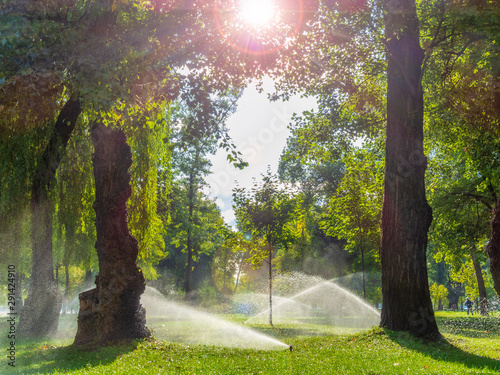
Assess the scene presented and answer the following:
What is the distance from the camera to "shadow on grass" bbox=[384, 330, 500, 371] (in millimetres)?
7598

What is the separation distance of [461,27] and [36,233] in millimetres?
14183

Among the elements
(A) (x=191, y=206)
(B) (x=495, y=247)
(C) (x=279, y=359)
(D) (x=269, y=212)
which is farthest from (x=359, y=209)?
(A) (x=191, y=206)

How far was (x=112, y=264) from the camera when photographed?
34.2ft

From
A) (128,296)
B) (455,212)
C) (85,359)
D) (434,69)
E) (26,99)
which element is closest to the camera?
(26,99)

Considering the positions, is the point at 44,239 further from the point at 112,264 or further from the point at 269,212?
the point at 269,212

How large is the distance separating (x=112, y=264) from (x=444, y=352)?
A: 27.7ft

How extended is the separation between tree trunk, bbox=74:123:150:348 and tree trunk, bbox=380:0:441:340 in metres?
7.00

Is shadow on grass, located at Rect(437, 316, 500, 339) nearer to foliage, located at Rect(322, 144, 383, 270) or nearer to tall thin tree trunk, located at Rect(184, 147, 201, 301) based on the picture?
foliage, located at Rect(322, 144, 383, 270)

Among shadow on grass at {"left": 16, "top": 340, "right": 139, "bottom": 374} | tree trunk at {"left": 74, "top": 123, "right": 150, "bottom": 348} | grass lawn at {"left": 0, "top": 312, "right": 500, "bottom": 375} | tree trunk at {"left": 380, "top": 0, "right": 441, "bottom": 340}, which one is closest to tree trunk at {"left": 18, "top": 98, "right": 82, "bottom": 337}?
tree trunk at {"left": 74, "top": 123, "right": 150, "bottom": 348}

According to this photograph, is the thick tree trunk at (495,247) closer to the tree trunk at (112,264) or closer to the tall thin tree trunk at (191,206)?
the tree trunk at (112,264)

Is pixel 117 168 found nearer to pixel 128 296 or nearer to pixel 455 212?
pixel 128 296

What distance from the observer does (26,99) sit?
24.0 ft

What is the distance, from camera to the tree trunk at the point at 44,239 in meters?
11.5

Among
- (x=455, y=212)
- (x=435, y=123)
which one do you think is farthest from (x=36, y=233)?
(x=455, y=212)
